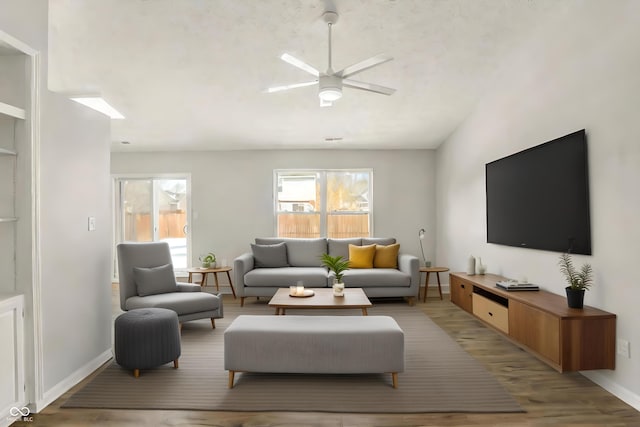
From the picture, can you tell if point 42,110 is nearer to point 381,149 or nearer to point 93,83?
point 93,83

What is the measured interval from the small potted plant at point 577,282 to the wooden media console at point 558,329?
61mm

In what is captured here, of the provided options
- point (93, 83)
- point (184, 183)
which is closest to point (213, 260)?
point (184, 183)

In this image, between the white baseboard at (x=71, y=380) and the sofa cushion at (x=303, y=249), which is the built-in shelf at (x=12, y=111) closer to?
the white baseboard at (x=71, y=380)

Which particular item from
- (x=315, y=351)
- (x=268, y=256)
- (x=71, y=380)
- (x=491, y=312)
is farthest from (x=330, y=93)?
(x=268, y=256)

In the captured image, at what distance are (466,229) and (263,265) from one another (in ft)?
9.77

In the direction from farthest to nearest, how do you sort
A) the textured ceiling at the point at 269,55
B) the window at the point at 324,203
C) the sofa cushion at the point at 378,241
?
the window at the point at 324,203, the sofa cushion at the point at 378,241, the textured ceiling at the point at 269,55

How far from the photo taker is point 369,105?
17.6 feet

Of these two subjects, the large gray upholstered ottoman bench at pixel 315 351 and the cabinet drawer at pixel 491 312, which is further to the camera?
the cabinet drawer at pixel 491 312

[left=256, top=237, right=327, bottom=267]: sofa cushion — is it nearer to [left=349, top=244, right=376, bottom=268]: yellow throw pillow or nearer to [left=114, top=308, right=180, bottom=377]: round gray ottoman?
[left=349, top=244, right=376, bottom=268]: yellow throw pillow

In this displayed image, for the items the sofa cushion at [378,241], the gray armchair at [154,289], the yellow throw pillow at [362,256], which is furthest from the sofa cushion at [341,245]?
the gray armchair at [154,289]

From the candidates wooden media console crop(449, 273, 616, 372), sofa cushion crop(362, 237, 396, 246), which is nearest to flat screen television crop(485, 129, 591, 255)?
wooden media console crop(449, 273, 616, 372)

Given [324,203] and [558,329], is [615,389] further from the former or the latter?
[324,203]

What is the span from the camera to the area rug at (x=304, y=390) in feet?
→ 8.87

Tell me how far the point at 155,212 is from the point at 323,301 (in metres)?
4.34
